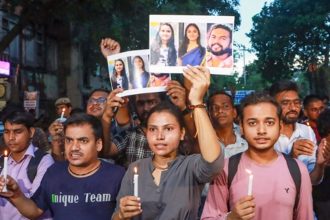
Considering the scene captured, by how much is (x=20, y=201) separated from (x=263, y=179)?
54.7 inches

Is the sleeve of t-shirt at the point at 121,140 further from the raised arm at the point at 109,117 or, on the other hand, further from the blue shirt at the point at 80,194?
the blue shirt at the point at 80,194

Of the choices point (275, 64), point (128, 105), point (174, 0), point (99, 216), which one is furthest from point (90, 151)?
point (275, 64)

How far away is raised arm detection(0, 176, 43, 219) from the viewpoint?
123 inches

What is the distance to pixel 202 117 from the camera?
277 centimetres

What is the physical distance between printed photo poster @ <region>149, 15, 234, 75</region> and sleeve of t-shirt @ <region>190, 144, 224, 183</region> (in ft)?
2.06

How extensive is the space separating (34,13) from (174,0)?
501 centimetres

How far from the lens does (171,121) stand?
3107 millimetres

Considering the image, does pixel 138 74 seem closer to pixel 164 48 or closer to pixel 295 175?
pixel 164 48

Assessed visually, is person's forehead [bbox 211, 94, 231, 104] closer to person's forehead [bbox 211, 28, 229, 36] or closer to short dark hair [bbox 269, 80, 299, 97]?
short dark hair [bbox 269, 80, 299, 97]

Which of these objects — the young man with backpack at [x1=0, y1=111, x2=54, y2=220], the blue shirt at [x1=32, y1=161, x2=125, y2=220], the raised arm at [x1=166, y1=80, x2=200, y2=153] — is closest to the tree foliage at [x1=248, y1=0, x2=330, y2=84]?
the raised arm at [x1=166, y1=80, x2=200, y2=153]

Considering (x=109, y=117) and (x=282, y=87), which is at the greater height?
(x=282, y=87)

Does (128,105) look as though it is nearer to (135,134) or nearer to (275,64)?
(135,134)

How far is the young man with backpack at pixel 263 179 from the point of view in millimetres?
2814

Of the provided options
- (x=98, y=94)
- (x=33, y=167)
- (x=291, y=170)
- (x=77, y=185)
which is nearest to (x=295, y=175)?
(x=291, y=170)
